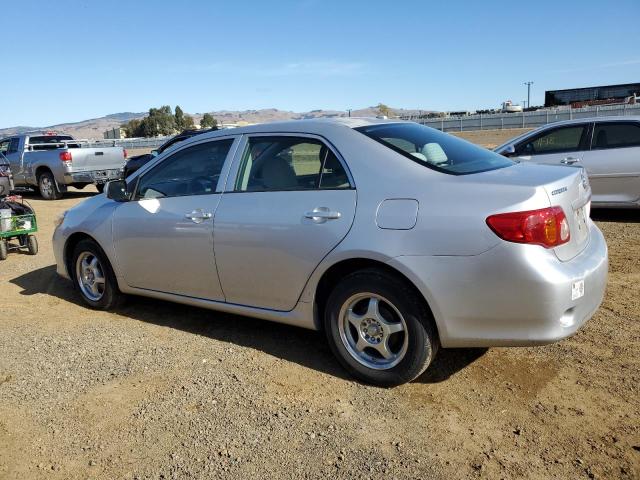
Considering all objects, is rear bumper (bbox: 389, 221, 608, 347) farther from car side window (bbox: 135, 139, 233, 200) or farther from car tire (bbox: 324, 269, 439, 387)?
→ car side window (bbox: 135, 139, 233, 200)

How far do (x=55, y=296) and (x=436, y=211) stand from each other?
15.0ft

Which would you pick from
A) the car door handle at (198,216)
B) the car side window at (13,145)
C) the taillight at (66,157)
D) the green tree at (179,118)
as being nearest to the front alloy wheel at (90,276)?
the car door handle at (198,216)

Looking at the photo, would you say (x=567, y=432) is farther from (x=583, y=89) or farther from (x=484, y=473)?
(x=583, y=89)

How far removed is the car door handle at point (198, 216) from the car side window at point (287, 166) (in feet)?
1.03

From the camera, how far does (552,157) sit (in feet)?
28.5

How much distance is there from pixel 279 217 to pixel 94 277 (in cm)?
249

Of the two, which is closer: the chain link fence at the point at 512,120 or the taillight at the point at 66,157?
the taillight at the point at 66,157

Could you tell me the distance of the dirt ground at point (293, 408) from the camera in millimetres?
2943

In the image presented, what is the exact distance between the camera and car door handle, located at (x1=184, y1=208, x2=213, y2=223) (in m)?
4.37

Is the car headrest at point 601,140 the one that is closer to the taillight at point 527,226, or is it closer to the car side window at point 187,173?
the taillight at point 527,226

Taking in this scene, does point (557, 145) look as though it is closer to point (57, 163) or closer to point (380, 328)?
point (380, 328)

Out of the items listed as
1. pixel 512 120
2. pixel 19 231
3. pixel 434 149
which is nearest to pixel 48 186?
pixel 19 231

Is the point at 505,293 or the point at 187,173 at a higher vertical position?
the point at 187,173

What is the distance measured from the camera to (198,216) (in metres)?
4.43
